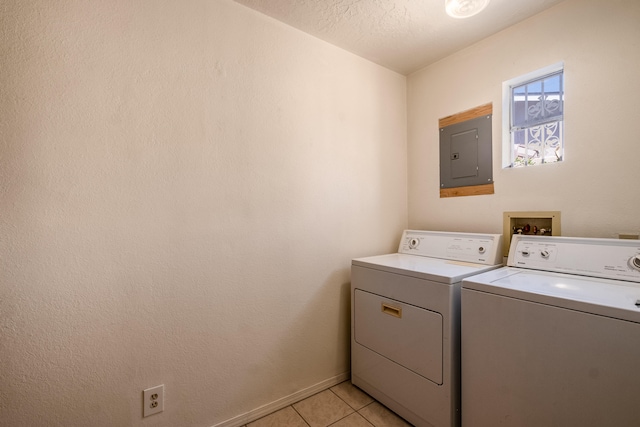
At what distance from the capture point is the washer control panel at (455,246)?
5.51 feet

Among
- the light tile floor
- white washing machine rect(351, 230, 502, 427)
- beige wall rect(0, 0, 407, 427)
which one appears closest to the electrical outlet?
beige wall rect(0, 0, 407, 427)

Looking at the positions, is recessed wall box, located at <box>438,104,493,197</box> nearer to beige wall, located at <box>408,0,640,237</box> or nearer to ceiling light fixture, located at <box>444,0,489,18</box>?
beige wall, located at <box>408,0,640,237</box>

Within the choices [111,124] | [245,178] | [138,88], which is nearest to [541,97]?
[245,178]

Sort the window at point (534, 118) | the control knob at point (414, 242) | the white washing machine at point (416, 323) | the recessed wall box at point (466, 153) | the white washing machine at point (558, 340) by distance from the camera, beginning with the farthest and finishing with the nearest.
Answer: the control knob at point (414, 242) → the recessed wall box at point (466, 153) → the window at point (534, 118) → the white washing machine at point (416, 323) → the white washing machine at point (558, 340)

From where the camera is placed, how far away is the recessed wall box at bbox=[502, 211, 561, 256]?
1.56 meters

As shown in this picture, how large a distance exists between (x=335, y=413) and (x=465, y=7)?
2.20m

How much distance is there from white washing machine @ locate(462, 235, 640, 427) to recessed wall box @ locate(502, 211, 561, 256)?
0.54 feet

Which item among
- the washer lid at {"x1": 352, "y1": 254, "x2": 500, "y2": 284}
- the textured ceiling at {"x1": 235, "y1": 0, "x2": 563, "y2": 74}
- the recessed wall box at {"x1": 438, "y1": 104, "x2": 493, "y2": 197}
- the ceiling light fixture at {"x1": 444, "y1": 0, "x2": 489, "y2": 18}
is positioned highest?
the textured ceiling at {"x1": 235, "y1": 0, "x2": 563, "y2": 74}

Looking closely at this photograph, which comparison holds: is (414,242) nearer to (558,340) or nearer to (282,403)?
(558,340)

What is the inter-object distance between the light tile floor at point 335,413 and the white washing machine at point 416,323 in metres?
0.06

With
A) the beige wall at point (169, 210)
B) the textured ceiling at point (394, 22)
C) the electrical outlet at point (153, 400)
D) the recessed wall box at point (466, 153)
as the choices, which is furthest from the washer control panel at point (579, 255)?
the electrical outlet at point (153, 400)

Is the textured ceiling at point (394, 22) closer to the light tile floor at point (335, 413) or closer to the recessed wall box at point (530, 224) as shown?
the recessed wall box at point (530, 224)

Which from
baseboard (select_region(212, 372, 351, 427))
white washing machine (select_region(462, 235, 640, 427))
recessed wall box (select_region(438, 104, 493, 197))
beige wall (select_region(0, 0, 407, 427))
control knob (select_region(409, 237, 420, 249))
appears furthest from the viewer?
control knob (select_region(409, 237, 420, 249))

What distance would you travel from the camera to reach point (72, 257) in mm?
1135
